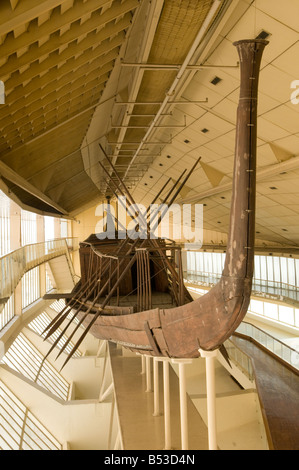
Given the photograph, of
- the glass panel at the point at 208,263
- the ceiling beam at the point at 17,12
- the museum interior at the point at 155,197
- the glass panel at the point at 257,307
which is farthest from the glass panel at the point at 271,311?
the ceiling beam at the point at 17,12

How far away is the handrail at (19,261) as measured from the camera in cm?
955

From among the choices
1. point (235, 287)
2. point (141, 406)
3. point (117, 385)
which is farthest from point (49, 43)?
point (117, 385)

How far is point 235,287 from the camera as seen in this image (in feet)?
13.1

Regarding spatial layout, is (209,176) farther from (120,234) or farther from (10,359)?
(10,359)

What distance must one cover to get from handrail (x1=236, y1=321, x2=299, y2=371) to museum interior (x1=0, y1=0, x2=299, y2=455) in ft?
0.20

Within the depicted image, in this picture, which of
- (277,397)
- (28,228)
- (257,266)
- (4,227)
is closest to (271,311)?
(257,266)

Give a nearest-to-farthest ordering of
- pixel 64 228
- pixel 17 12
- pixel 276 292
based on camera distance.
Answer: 1. pixel 17 12
2. pixel 276 292
3. pixel 64 228

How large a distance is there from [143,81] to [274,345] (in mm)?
7568

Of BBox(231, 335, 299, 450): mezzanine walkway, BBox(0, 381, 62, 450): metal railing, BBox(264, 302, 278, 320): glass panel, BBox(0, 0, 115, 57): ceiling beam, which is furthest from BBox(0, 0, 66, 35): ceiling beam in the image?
BBox(264, 302, 278, 320): glass panel

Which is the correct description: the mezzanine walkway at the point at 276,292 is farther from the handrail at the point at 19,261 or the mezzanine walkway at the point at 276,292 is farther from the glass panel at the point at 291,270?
the handrail at the point at 19,261

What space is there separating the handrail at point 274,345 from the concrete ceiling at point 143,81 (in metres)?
3.98

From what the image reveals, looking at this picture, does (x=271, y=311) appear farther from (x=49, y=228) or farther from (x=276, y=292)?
(x=49, y=228)

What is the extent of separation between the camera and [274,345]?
11.7m

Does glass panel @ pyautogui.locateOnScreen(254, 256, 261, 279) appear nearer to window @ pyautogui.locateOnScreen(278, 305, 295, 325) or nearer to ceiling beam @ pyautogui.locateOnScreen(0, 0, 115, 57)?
window @ pyautogui.locateOnScreen(278, 305, 295, 325)
